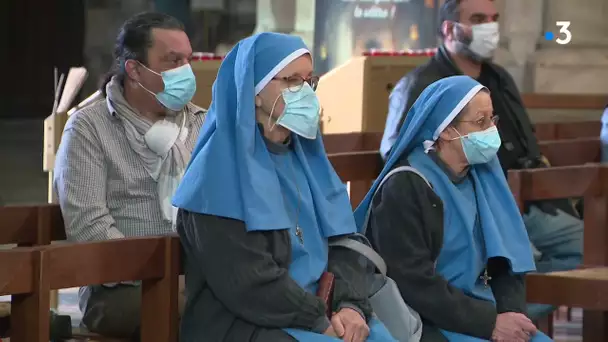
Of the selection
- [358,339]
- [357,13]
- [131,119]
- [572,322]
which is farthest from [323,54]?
[358,339]

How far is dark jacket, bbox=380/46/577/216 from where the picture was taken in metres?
5.25

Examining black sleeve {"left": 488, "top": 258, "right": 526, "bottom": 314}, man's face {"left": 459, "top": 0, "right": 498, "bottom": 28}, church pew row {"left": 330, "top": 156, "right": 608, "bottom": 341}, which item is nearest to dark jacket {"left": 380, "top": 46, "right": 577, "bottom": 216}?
man's face {"left": 459, "top": 0, "right": 498, "bottom": 28}

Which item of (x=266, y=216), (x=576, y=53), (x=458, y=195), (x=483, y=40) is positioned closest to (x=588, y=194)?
(x=458, y=195)

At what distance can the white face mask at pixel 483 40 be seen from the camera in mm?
5680

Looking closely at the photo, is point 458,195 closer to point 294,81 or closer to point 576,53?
point 294,81

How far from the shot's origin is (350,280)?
139 inches

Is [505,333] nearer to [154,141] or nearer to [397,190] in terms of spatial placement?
[397,190]

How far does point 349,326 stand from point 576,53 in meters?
6.70

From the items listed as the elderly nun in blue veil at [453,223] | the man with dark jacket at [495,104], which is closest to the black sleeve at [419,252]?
the elderly nun in blue veil at [453,223]

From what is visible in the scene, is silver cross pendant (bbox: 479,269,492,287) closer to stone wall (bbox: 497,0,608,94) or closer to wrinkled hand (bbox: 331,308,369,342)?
wrinkled hand (bbox: 331,308,369,342)

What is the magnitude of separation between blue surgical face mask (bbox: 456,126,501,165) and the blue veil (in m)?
0.09

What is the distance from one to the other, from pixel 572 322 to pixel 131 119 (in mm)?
3640

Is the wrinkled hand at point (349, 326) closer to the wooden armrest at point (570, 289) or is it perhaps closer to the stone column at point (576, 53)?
the wooden armrest at point (570, 289)

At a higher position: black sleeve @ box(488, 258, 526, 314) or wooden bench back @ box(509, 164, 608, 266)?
wooden bench back @ box(509, 164, 608, 266)
